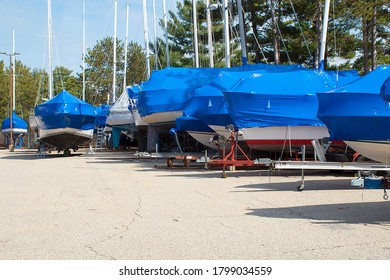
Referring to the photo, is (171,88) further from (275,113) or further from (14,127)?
(14,127)

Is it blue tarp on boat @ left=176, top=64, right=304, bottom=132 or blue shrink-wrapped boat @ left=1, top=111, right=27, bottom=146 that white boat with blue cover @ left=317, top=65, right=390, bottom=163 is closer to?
blue tarp on boat @ left=176, top=64, right=304, bottom=132

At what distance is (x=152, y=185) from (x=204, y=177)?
282 centimetres

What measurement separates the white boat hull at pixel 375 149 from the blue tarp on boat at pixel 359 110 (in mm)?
130

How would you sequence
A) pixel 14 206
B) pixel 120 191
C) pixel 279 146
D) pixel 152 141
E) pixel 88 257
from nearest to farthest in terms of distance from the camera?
1. pixel 88 257
2. pixel 14 206
3. pixel 120 191
4. pixel 279 146
5. pixel 152 141

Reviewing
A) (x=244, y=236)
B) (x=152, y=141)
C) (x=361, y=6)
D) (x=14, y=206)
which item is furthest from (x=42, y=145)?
(x=244, y=236)

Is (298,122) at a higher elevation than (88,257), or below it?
higher

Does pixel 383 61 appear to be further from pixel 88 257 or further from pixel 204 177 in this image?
pixel 88 257

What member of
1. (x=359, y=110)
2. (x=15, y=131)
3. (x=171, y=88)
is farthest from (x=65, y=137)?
(x=15, y=131)

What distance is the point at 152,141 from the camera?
28.7m

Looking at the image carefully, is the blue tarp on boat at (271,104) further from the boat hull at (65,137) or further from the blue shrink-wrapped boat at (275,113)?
the boat hull at (65,137)

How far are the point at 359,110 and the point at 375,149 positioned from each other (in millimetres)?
1210

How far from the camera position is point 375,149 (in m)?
11.0

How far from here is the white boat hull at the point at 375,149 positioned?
1064cm

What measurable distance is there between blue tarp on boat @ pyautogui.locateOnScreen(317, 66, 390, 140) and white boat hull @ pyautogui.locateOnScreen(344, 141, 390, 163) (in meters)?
0.13
